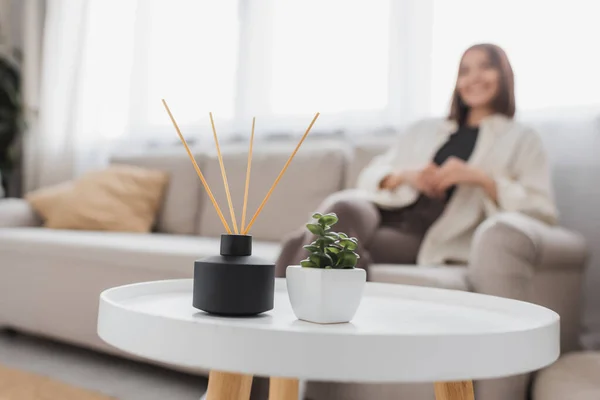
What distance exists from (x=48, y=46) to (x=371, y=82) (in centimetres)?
202

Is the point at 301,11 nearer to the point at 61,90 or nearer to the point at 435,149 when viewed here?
the point at 435,149

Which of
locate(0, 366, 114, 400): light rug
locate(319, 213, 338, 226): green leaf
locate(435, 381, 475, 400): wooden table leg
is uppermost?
locate(319, 213, 338, 226): green leaf

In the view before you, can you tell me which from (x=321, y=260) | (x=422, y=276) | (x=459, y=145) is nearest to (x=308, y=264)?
(x=321, y=260)

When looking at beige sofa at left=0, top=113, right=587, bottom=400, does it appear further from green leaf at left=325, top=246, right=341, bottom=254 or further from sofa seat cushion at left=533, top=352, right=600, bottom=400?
green leaf at left=325, top=246, right=341, bottom=254

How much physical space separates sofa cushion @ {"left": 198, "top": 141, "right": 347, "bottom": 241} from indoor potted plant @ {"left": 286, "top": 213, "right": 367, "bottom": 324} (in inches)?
60.9

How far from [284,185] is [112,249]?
747 mm

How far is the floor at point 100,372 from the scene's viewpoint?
1.70 meters

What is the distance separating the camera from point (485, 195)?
5.47 feet

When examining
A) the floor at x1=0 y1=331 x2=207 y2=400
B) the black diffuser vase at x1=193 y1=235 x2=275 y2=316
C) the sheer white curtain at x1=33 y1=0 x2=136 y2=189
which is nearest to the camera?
the black diffuser vase at x1=193 y1=235 x2=275 y2=316

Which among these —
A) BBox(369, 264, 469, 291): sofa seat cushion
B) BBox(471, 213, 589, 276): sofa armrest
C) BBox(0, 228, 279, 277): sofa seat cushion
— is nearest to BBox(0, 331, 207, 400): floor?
BBox(0, 228, 279, 277): sofa seat cushion

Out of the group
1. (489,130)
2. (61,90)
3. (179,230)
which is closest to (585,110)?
(489,130)

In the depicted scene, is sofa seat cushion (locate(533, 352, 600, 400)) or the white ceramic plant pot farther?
sofa seat cushion (locate(533, 352, 600, 400))

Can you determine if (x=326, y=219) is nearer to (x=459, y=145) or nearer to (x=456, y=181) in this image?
(x=456, y=181)

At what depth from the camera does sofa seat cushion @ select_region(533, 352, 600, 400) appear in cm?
126
